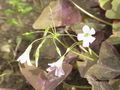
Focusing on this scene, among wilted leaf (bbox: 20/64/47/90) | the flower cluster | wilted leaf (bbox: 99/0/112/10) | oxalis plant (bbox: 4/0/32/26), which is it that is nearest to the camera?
the flower cluster

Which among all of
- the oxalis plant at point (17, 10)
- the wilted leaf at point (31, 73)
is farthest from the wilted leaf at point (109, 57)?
the oxalis plant at point (17, 10)

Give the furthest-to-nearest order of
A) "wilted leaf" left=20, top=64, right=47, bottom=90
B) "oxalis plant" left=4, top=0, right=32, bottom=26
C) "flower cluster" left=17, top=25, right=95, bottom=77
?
1. "oxalis plant" left=4, top=0, right=32, bottom=26
2. "wilted leaf" left=20, top=64, right=47, bottom=90
3. "flower cluster" left=17, top=25, right=95, bottom=77

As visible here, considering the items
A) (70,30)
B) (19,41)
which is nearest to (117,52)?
(70,30)

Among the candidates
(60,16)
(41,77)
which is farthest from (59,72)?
(60,16)

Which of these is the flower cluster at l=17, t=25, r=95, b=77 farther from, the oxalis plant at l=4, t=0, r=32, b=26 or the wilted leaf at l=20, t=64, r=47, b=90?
the oxalis plant at l=4, t=0, r=32, b=26

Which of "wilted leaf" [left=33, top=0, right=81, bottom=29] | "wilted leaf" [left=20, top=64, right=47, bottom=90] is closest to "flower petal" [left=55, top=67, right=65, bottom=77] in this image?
"wilted leaf" [left=20, top=64, right=47, bottom=90]

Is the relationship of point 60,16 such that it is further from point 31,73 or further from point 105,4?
point 31,73

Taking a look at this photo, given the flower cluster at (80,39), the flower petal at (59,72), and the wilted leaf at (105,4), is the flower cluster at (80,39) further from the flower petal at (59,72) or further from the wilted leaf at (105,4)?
the wilted leaf at (105,4)

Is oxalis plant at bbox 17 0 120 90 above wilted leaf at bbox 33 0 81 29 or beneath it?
beneath
